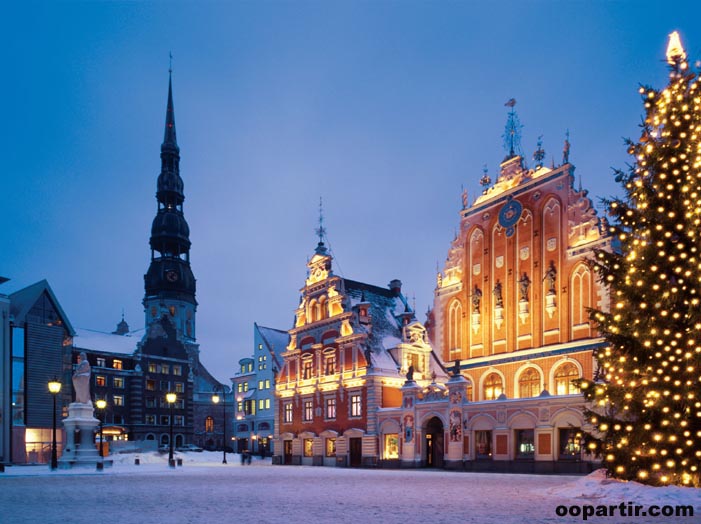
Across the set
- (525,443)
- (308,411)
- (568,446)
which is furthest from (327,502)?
(308,411)

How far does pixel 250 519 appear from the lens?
13.0 m

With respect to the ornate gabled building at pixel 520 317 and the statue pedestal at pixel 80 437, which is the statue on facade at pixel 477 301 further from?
the statue pedestal at pixel 80 437

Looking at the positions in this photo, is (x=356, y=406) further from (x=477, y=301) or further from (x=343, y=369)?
(x=477, y=301)

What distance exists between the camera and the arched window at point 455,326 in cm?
4497

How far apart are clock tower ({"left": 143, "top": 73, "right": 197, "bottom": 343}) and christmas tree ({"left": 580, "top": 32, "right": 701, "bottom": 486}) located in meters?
89.1

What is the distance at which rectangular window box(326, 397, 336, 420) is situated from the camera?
4825 centimetres

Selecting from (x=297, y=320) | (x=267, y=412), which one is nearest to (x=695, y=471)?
(x=297, y=320)

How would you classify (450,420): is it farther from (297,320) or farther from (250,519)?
(250,519)

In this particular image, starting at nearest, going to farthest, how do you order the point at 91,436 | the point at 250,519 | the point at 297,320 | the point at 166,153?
the point at 250,519 < the point at 91,436 < the point at 297,320 < the point at 166,153

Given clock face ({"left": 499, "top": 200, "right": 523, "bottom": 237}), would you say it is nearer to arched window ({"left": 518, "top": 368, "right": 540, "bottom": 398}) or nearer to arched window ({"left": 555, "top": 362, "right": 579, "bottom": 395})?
arched window ({"left": 518, "top": 368, "right": 540, "bottom": 398})

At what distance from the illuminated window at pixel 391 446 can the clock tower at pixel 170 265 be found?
63.7m

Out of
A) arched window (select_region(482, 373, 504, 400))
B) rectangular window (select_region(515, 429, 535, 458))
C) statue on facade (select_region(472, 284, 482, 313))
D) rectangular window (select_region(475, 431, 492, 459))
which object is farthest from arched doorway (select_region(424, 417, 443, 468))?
statue on facade (select_region(472, 284, 482, 313))

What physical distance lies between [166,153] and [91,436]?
241 ft

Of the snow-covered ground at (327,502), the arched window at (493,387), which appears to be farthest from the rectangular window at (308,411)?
the snow-covered ground at (327,502)
